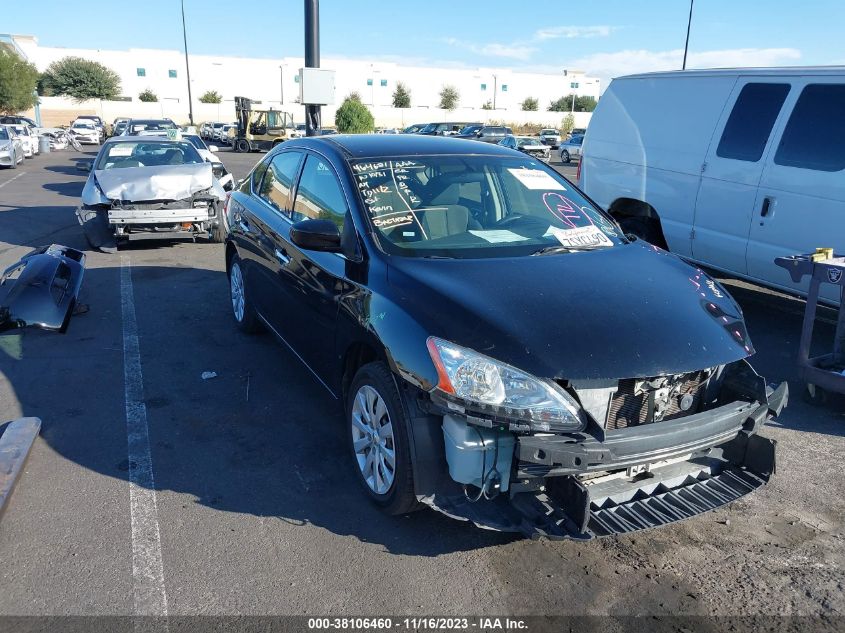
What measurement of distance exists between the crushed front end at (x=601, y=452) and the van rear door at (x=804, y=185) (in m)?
3.09

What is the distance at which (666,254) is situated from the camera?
414 centimetres

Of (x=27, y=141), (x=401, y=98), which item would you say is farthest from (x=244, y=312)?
(x=401, y=98)

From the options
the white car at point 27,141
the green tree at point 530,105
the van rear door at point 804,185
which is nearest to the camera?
the van rear door at point 804,185

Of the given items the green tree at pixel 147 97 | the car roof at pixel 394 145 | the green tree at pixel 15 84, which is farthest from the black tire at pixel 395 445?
the green tree at pixel 147 97

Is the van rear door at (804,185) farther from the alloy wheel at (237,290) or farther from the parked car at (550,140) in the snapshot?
the parked car at (550,140)

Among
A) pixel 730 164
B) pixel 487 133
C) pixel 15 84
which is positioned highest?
pixel 15 84

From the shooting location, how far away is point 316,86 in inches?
577

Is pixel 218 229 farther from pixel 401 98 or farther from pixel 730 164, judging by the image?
pixel 401 98

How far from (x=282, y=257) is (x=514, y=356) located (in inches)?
92.9

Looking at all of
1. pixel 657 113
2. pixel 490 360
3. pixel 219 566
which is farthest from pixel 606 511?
pixel 657 113

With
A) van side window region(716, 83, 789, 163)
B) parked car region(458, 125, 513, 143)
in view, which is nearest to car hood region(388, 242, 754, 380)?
van side window region(716, 83, 789, 163)

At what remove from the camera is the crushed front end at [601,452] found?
2.79m

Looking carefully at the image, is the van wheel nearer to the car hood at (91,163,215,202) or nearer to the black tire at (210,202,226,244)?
the black tire at (210,202,226,244)

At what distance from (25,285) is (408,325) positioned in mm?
4874
